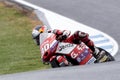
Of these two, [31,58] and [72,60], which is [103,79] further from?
[31,58]

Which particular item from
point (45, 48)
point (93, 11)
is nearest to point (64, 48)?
point (45, 48)

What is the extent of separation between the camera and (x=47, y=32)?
774cm

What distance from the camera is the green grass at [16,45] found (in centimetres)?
1063

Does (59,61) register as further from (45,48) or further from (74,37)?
(74,37)

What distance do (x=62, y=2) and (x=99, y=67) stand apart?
15.1 m

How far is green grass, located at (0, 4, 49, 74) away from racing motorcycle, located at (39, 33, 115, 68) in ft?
9.02

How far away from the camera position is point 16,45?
42.9 ft

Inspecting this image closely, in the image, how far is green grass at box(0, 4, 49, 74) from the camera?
10.6 meters

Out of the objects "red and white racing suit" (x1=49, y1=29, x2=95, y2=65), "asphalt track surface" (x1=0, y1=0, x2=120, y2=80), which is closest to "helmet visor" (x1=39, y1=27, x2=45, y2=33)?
"red and white racing suit" (x1=49, y1=29, x2=95, y2=65)

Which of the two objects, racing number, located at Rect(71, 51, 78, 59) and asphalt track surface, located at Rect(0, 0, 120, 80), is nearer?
racing number, located at Rect(71, 51, 78, 59)

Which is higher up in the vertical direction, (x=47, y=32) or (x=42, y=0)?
(x=47, y=32)

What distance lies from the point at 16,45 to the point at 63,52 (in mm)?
5791

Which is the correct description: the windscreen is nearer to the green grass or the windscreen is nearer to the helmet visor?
the helmet visor

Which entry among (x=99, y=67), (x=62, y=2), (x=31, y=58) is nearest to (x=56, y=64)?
(x=99, y=67)
